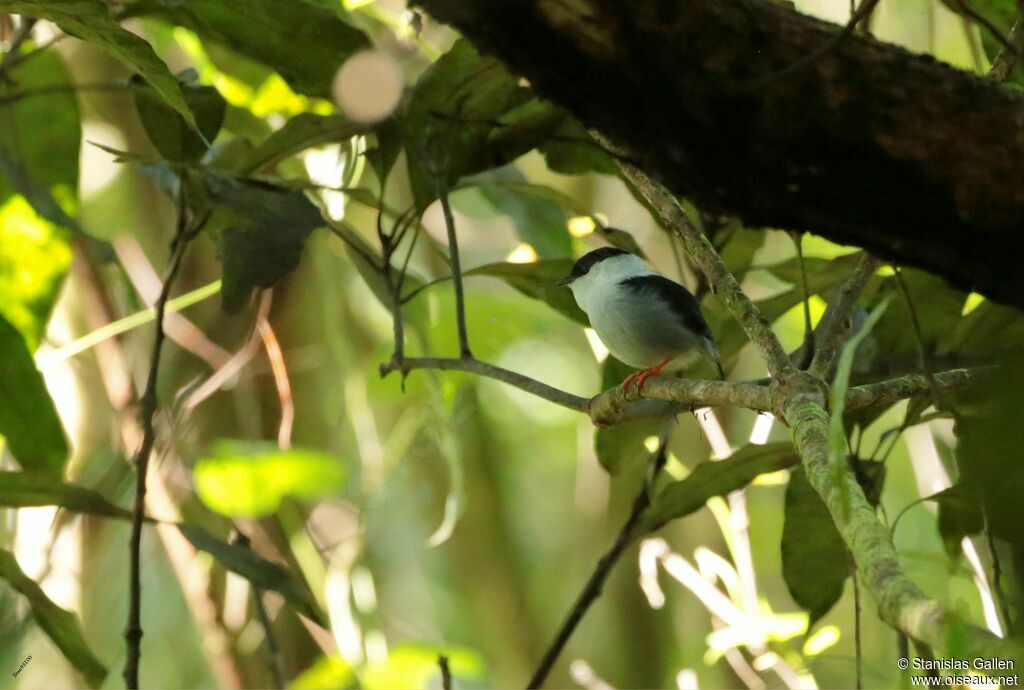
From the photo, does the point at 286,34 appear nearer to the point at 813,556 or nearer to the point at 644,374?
the point at 644,374

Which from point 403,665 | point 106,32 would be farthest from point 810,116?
point 403,665

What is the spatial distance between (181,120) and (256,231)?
495mm

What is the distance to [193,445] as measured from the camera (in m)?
3.57

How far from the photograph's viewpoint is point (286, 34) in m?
1.90

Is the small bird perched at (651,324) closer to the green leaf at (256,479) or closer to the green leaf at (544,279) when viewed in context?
the green leaf at (544,279)

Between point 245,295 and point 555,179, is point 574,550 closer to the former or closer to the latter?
point 555,179

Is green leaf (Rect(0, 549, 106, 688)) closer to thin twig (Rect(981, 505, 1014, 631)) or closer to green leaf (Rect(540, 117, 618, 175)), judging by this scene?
green leaf (Rect(540, 117, 618, 175))

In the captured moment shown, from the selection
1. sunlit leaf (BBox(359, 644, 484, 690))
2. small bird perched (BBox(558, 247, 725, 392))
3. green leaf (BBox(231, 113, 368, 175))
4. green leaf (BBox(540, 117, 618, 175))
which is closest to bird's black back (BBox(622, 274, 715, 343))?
small bird perched (BBox(558, 247, 725, 392))

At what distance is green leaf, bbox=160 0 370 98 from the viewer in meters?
1.87

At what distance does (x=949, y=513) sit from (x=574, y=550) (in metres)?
3.08

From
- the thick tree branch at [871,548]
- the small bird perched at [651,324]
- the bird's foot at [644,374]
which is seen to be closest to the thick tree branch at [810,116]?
the thick tree branch at [871,548]

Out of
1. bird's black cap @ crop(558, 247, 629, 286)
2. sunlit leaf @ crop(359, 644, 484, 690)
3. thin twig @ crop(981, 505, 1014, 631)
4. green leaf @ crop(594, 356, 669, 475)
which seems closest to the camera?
thin twig @ crop(981, 505, 1014, 631)

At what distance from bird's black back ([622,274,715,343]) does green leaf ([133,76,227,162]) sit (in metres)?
1.03

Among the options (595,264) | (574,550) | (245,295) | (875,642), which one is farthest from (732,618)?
(875,642)
